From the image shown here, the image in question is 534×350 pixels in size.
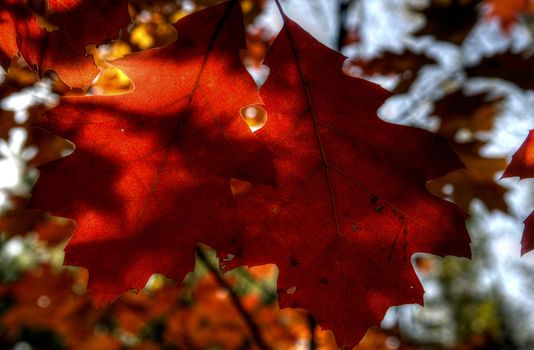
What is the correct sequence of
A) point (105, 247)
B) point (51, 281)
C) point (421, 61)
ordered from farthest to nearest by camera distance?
point (51, 281) < point (421, 61) < point (105, 247)

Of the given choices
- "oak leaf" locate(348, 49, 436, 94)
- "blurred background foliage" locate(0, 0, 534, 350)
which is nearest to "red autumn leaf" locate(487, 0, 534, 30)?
"blurred background foliage" locate(0, 0, 534, 350)

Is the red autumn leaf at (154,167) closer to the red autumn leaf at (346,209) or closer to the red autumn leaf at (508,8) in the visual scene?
the red autumn leaf at (346,209)

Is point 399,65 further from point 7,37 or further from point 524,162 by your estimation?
point 7,37

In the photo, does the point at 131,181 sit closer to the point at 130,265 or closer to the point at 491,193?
the point at 130,265

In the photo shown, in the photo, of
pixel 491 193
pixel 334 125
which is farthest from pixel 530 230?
pixel 491 193

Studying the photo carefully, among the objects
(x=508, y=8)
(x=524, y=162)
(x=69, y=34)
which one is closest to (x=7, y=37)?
(x=69, y=34)
